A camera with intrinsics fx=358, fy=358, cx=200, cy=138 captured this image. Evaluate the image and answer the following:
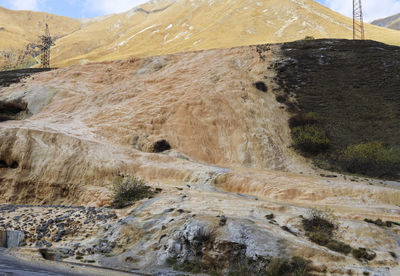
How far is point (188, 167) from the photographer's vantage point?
59.8 ft

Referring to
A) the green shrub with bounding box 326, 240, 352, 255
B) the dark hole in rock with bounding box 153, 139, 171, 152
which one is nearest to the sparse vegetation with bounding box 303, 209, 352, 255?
the green shrub with bounding box 326, 240, 352, 255

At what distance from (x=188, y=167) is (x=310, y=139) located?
10086 mm

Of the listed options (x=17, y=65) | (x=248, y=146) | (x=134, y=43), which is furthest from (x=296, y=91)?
(x=17, y=65)

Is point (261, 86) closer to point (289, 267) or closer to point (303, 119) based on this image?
point (303, 119)

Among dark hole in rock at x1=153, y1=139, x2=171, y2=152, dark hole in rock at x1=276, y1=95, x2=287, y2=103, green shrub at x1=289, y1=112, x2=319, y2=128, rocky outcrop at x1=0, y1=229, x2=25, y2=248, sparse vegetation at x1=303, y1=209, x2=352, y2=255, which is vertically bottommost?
rocky outcrop at x1=0, y1=229, x2=25, y2=248

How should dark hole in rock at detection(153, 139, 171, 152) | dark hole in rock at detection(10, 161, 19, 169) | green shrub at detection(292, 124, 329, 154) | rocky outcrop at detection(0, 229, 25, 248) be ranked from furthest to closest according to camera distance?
green shrub at detection(292, 124, 329, 154) → dark hole in rock at detection(153, 139, 171, 152) → dark hole in rock at detection(10, 161, 19, 169) → rocky outcrop at detection(0, 229, 25, 248)

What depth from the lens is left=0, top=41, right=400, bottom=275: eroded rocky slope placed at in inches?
405

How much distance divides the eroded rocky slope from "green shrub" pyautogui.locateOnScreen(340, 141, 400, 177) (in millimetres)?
2497

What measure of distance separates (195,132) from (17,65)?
102m

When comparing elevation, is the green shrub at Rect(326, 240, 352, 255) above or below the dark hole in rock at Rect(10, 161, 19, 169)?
below

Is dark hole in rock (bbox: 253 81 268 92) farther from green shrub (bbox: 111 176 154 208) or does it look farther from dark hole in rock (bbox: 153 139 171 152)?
green shrub (bbox: 111 176 154 208)

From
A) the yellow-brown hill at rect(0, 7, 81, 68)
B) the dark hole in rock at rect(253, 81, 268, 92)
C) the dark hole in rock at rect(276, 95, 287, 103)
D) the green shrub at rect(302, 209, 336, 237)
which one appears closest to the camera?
the green shrub at rect(302, 209, 336, 237)

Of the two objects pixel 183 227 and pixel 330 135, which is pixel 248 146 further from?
pixel 183 227

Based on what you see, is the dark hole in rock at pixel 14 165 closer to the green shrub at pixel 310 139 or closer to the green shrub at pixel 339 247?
the green shrub at pixel 339 247
